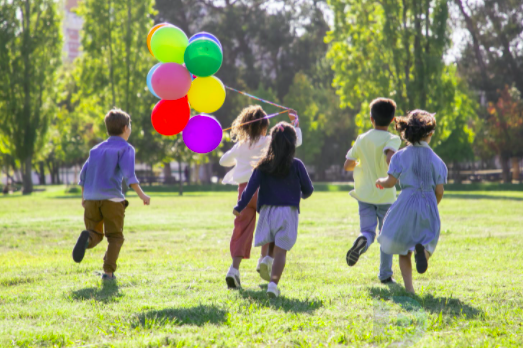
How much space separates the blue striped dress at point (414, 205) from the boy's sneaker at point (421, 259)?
0.08m

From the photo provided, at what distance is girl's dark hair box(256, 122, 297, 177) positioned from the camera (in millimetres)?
4766

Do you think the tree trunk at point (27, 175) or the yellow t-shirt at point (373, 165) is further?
the tree trunk at point (27, 175)

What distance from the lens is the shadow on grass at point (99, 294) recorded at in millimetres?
4494

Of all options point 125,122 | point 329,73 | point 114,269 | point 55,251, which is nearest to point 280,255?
point 114,269

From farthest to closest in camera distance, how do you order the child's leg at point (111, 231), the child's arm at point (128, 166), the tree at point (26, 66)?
the tree at point (26, 66) < the child's leg at point (111, 231) < the child's arm at point (128, 166)

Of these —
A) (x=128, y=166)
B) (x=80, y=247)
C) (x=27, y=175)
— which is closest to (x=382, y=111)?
(x=128, y=166)

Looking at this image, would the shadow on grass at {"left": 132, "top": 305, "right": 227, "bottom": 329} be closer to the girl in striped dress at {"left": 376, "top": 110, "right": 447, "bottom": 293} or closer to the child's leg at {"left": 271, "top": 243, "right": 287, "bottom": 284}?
the child's leg at {"left": 271, "top": 243, "right": 287, "bottom": 284}

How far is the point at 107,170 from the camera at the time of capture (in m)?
5.43

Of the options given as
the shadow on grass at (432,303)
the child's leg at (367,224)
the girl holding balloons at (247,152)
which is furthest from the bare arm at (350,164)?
the shadow on grass at (432,303)

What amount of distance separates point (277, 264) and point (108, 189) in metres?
1.92

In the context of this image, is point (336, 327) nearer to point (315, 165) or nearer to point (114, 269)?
point (114, 269)

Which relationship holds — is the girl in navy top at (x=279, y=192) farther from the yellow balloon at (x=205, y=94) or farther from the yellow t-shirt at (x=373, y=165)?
the yellow balloon at (x=205, y=94)

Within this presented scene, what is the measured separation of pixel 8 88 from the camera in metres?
28.3

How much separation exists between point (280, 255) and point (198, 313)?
105 centimetres
